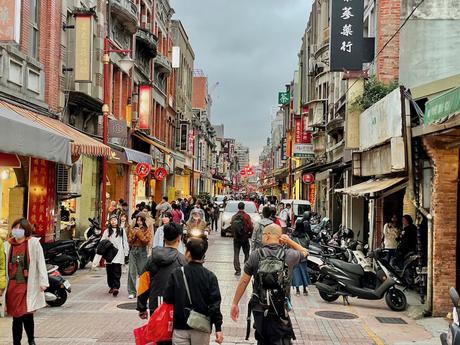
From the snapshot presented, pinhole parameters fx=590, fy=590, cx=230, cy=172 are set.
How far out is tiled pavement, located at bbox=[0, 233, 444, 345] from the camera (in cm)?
867

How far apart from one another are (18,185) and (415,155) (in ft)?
34.5

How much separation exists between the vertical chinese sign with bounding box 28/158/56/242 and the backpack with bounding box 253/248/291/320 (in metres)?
11.9

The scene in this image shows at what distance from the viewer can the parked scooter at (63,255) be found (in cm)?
1430

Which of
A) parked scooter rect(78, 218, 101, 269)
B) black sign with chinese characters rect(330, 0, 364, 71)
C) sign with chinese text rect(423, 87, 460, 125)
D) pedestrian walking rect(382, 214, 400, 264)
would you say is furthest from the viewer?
black sign with chinese characters rect(330, 0, 364, 71)

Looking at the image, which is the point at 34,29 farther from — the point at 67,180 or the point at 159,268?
the point at 159,268

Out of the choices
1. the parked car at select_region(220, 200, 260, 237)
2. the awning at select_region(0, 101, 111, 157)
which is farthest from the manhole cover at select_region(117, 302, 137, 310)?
the parked car at select_region(220, 200, 260, 237)

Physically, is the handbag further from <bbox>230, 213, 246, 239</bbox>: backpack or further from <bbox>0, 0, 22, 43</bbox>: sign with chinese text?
<bbox>230, 213, 246, 239</bbox>: backpack

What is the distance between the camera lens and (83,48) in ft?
60.2

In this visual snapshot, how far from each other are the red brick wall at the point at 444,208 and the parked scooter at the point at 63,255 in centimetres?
870

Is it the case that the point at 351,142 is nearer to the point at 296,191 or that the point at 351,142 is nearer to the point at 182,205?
the point at 182,205

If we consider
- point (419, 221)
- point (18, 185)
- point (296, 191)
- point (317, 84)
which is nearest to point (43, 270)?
point (419, 221)

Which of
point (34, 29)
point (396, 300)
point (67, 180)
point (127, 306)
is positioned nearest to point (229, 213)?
point (67, 180)

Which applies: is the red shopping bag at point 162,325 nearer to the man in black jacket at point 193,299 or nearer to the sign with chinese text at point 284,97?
the man in black jacket at point 193,299

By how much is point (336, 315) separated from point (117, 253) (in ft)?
15.1
